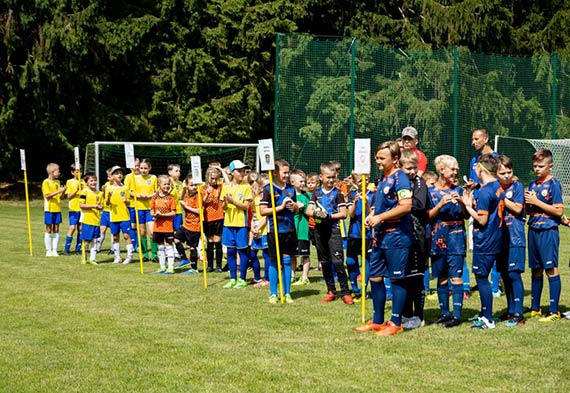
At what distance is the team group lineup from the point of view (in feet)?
27.8

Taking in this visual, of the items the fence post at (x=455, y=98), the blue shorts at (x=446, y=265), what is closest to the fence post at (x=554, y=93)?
the fence post at (x=455, y=98)

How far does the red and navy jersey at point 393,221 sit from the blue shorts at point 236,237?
13.9 ft

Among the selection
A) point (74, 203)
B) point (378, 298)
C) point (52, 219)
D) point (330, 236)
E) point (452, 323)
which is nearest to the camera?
point (378, 298)

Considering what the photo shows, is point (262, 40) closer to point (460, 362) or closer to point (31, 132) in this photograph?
point (31, 132)

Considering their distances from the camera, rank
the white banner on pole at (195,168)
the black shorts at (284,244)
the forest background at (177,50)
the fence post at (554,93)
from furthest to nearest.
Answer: the forest background at (177,50)
the fence post at (554,93)
the white banner on pole at (195,168)
the black shorts at (284,244)

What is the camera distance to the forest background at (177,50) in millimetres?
35906

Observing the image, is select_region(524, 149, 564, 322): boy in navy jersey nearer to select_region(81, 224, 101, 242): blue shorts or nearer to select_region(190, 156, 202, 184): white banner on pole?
select_region(190, 156, 202, 184): white banner on pole

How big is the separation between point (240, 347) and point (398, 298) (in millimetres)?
1653

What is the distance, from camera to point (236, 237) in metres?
12.4

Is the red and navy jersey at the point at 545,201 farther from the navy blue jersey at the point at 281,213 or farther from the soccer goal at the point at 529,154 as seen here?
the soccer goal at the point at 529,154

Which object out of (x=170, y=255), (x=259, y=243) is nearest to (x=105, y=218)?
(x=170, y=255)

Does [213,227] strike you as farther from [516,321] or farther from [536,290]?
[516,321]

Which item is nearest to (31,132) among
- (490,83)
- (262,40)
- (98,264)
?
(262,40)

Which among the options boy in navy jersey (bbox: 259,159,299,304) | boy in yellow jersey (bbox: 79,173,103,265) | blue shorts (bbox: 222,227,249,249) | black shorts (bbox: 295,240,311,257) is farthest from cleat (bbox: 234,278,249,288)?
boy in yellow jersey (bbox: 79,173,103,265)
